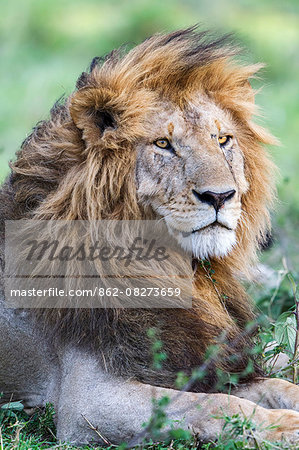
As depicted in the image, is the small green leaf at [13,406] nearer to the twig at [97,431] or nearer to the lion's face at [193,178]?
the twig at [97,431]

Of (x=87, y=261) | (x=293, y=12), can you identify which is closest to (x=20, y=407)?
(x=87, y=261)

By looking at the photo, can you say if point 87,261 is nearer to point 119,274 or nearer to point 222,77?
point 119,274

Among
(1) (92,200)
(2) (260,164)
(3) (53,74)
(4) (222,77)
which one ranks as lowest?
(3) (53,74)

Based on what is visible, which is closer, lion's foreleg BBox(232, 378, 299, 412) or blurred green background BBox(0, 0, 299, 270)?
lion's foreleg BBox(232, 378, 299, 412)

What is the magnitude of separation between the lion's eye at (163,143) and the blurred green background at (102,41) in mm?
5678

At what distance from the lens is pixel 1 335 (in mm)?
4797

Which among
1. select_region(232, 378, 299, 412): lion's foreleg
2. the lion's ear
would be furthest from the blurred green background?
the lion's ear

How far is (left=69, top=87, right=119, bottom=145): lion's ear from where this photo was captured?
4469 millimetres

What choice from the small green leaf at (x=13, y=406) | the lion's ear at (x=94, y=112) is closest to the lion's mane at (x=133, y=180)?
the lion's ear at (x=94, y=112)

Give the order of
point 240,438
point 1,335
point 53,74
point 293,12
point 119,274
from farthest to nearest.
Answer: point 293,12
point 53,74
point 1,335
point 119,274
point 240,438

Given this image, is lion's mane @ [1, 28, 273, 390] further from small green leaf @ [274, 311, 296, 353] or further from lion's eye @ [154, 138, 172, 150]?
small green leaf @ [274, 311, 296, 353]

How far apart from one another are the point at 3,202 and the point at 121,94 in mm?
979
